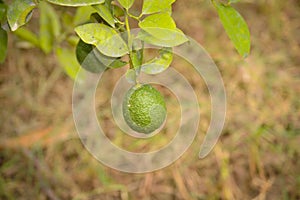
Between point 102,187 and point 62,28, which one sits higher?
point 62,28

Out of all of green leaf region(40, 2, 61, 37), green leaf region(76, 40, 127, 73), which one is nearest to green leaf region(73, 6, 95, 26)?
green leaf region(40, 2, 61, 37)

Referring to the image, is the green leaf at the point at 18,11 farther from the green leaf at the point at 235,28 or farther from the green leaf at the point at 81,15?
the green leaf at the point at 81,15

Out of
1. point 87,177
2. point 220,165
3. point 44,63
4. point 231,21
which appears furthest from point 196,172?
point 231,21

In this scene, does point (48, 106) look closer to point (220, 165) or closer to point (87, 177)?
point (87, 177)

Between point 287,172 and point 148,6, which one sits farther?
point 287,172

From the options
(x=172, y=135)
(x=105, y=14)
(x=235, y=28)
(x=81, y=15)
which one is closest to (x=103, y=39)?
(x=105, y=14)

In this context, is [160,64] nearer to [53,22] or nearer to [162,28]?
[162,28]

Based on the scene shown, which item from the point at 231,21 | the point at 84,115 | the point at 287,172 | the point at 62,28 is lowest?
the point at 287,172
